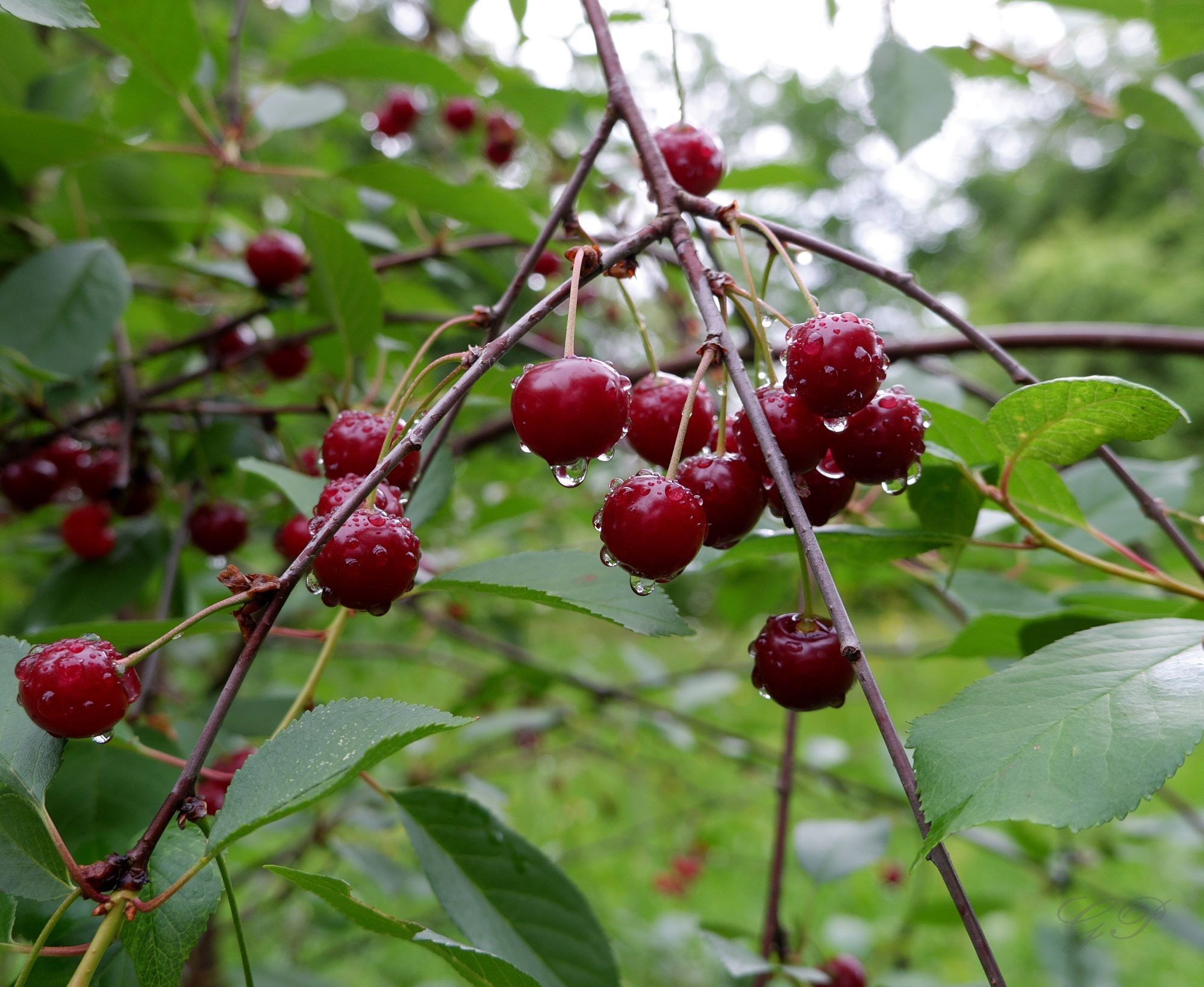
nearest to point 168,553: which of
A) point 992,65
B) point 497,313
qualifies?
point 497,313

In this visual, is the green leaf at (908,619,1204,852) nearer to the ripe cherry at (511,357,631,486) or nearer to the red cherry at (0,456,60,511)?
the ripe cherry at (511,357,631,486)

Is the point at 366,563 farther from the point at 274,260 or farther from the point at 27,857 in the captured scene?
the point at 274,260

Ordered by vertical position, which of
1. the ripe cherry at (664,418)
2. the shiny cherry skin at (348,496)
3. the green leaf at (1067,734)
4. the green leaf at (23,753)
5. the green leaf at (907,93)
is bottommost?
the green leaf at (23,753)

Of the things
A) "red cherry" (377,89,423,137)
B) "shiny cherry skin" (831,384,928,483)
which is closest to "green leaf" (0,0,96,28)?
"shiny cherry skin" (831,384,928,483)

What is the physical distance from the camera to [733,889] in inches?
156

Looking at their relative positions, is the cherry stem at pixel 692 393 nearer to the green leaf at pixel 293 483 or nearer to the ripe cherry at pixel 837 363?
the ripe cherry at pixel 837 363

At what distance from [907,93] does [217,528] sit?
50.7 inches

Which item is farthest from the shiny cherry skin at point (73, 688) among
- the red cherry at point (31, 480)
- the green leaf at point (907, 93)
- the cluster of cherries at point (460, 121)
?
the cluster of cherries at point (460, 121)

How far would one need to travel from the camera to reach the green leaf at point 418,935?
57 cm

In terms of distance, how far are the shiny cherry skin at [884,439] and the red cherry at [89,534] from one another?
1.22 metres

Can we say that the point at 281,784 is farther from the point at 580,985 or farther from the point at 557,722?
the point at 557,722

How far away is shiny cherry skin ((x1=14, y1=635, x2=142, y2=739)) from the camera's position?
23.1 inches

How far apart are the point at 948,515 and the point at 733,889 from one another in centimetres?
355

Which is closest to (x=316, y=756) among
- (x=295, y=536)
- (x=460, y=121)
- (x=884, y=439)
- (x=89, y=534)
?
(x=884, y=439)
